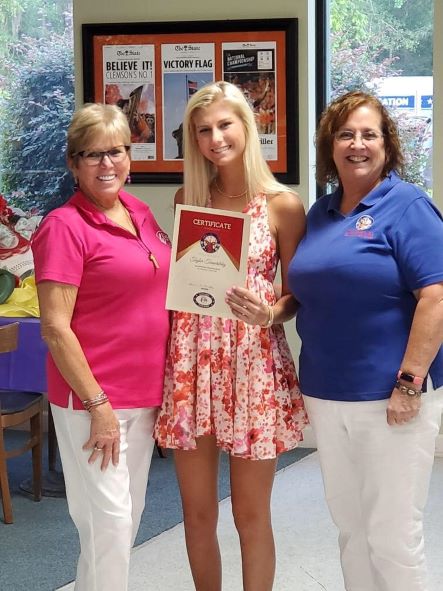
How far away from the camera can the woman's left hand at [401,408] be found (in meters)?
2.42

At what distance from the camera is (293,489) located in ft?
14.5

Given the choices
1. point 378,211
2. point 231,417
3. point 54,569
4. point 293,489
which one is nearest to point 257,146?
point 378,211

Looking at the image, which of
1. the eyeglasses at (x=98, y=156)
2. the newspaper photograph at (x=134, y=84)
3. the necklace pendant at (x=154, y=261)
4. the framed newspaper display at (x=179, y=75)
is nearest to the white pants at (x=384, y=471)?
the necklace pendant at (x=154, y=261)

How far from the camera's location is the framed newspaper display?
4801mm

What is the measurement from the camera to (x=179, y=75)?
16.1 feet

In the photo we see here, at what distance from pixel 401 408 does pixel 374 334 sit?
0.62ft

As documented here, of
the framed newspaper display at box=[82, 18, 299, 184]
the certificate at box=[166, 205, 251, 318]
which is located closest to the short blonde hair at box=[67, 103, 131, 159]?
the certificate at box=[166, 205, 251, 318]

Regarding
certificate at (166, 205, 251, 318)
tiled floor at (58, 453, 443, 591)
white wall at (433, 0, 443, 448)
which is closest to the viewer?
certificate at (166, 205, 251, 318)

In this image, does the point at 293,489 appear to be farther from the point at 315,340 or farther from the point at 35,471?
the point at 315,340

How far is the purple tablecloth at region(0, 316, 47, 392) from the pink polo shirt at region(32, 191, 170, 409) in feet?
5.33

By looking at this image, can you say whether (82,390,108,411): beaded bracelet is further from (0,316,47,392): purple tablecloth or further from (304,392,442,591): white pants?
(0,316,47,392): purple tablecloth

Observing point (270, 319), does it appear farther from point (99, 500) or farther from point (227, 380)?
point (99, 500)

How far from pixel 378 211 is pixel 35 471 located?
2.38 meters

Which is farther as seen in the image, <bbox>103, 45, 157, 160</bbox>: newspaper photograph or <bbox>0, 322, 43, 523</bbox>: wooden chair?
<bbox>103, 45, 157, 160</bbox>: newspaper photograph
